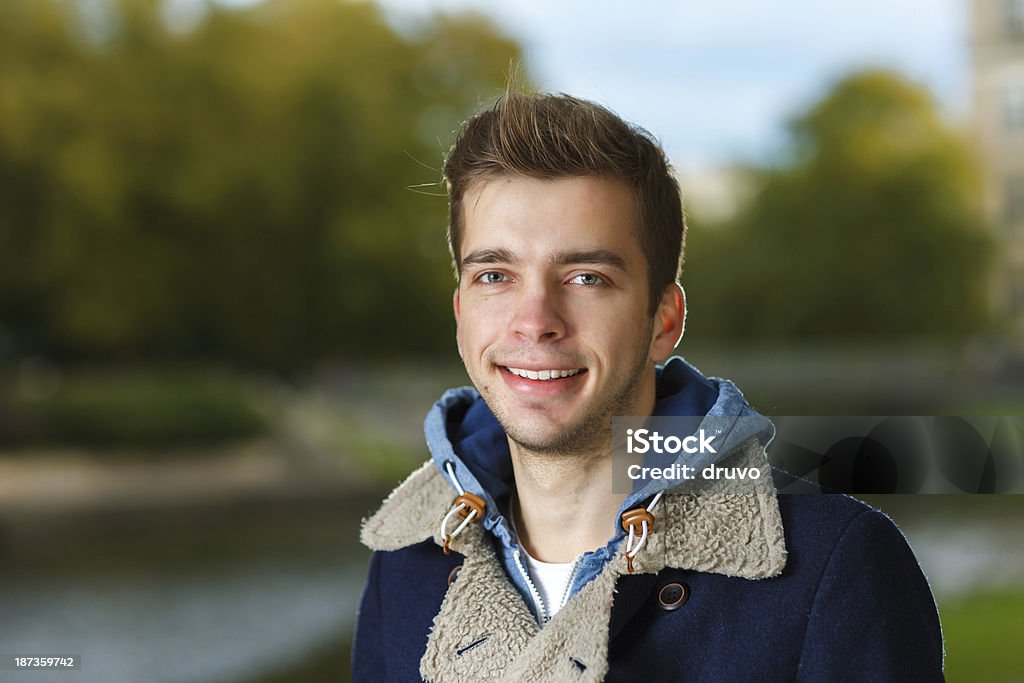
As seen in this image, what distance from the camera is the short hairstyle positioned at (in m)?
0.91

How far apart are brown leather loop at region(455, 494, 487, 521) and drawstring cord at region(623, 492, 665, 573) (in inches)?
5.5

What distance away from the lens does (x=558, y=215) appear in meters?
0.92

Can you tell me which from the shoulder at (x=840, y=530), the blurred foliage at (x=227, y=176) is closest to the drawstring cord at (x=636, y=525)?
the shoulder at (x=840, y=530)

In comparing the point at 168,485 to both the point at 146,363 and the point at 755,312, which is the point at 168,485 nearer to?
the point at 146,363

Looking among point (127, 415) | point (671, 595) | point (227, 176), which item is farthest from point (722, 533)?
point (227, 176)

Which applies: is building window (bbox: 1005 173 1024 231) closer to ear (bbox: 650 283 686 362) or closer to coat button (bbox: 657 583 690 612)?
ear (bbox: 650 283 686 362)

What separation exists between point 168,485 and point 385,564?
705 centimetres

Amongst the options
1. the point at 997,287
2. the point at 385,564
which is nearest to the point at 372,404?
the point at 997,287

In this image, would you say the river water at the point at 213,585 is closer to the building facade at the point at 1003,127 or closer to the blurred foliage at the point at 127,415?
the blurred foliage at the point at 127,415

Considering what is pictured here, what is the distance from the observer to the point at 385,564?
3.63ft

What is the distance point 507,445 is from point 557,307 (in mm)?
198

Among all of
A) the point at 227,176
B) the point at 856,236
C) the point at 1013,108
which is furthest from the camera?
the point at 856,236

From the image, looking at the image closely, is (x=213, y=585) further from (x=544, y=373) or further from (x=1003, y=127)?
(x=1003, y=127)

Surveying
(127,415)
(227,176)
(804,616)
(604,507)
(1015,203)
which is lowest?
(804,616)
